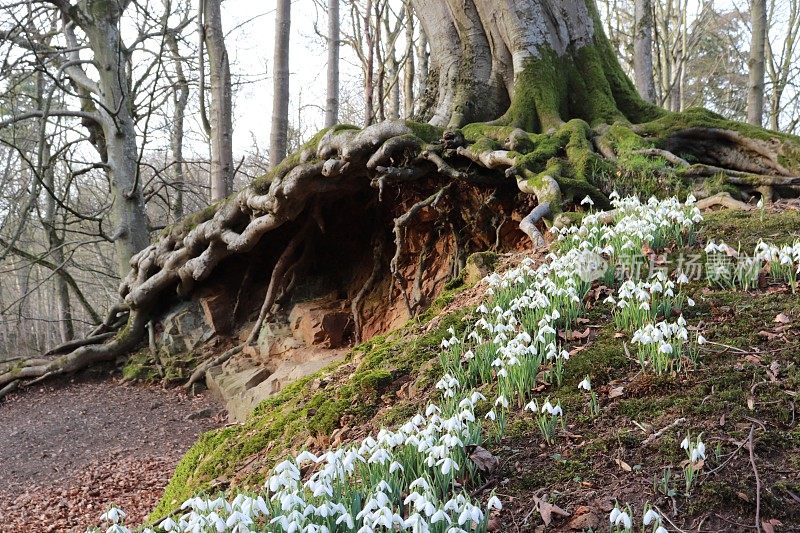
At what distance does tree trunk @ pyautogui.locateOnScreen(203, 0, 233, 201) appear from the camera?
908 centimetres

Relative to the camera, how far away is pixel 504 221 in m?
6.43

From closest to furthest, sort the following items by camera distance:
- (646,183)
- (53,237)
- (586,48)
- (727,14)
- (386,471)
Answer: (386,471)
(646,183)
(586,48)
(53,237)
(727,14)

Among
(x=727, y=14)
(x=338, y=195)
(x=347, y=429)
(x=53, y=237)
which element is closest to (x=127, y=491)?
(x=347, y=429)

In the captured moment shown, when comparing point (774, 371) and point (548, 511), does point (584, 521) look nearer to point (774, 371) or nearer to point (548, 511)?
point (548, 511)

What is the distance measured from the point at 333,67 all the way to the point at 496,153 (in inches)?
291

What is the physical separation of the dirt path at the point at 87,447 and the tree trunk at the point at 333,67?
6.19 meters

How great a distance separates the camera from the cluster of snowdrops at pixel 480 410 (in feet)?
6.17

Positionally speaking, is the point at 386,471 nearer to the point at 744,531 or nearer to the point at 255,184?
the point at 744,531

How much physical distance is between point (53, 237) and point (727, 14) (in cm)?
2375

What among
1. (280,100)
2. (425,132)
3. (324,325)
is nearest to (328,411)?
(425,132)

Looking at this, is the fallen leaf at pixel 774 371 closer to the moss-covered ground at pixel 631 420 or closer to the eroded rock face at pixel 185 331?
the moss-covered ground at pixel 631 420

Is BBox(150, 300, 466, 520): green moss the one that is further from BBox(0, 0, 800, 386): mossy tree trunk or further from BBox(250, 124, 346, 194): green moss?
BBox(250, 124, 346, 194): green moss

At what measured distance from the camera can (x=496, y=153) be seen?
19.1ft

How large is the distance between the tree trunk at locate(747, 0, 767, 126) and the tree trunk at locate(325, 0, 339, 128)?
8.58 meters
